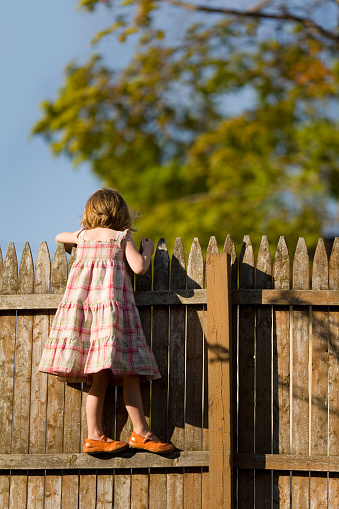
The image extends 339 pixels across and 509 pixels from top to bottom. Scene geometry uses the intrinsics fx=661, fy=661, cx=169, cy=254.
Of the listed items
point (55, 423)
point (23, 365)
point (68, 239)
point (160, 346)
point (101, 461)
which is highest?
point (68, 239)

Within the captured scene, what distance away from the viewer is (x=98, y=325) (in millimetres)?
4660

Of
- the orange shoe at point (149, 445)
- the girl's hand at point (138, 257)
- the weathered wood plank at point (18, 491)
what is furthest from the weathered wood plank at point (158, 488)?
the girl's hand at point (138, 257)

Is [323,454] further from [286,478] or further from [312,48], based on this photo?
[312,48]

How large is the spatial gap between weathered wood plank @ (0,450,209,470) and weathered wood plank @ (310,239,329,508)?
0.81 meters

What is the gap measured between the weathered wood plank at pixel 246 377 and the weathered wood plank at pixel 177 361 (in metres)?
0.42

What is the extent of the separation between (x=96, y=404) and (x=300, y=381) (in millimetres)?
1502

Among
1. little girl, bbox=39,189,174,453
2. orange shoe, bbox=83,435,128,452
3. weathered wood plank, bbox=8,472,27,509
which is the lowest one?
weathered wood plank, bbox=8,472,27,509

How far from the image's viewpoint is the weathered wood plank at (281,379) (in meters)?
4.80

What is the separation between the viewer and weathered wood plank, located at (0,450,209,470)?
4.80 metres

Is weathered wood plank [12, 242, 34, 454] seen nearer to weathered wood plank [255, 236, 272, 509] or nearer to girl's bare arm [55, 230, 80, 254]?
girl's bare arm [55, 230, 80, 254]

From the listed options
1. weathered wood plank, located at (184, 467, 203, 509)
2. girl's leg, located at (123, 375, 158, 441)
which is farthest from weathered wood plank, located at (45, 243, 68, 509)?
weathered wood plank, located at (184, 467, 203, 509)

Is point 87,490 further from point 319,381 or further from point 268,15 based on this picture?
point 268,15

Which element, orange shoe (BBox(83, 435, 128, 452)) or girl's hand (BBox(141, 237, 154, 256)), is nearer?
orange shoe (BBox(83, 435, 128, 452))

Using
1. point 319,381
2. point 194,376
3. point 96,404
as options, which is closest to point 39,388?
point 96,404
